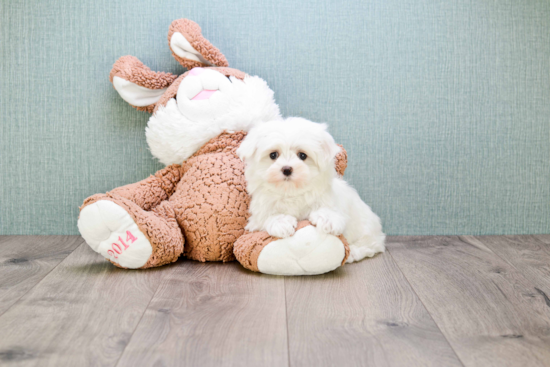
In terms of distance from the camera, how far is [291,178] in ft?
4.26

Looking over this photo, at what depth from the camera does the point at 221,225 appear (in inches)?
58.4

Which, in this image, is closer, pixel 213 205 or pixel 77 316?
pixel 77 316

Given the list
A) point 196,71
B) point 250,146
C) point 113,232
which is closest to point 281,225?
point 250,146

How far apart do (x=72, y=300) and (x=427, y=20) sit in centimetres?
158

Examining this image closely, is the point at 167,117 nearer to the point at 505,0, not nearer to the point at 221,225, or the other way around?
the point at 221,225

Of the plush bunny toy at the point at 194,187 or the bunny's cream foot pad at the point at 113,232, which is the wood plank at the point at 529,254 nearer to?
the plush bunny toy at the point at 194,187

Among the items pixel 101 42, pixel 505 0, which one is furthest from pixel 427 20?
pixel 101 42

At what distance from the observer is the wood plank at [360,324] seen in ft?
2.98

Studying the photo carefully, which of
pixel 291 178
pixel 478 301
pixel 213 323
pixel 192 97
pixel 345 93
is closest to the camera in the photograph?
pixel 213 323

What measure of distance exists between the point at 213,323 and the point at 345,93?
3.64 ft

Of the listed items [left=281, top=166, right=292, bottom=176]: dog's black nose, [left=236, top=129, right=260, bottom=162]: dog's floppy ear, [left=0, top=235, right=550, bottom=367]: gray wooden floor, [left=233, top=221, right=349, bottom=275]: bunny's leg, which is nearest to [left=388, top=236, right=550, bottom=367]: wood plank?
[left=0, top=235, right=550, bottom=367]: gray wooden floor

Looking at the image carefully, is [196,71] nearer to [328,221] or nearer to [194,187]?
[194,187]

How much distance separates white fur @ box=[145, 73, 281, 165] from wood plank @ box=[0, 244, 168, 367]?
0.46 m

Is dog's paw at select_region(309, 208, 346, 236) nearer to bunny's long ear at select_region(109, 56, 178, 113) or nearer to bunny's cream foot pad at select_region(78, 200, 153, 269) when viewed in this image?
bunny's cream foot pad at select_region(78, 200, 153, 269)
